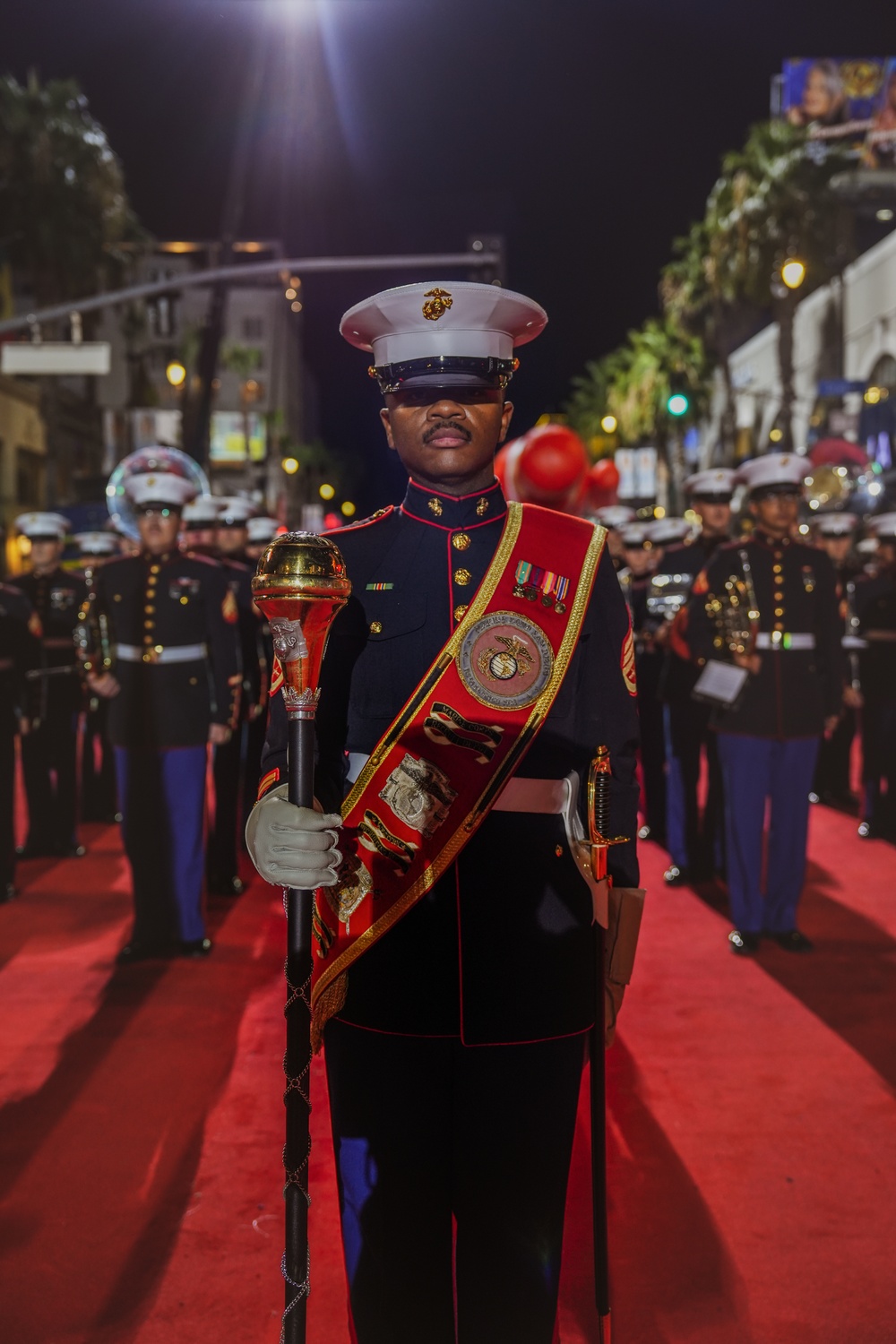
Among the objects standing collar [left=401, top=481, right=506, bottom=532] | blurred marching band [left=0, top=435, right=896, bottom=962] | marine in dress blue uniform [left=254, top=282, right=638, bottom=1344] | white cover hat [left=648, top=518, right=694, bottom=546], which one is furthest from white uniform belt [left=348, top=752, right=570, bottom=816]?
white cover hat [left=648, top=518, right=694, bottom=546]

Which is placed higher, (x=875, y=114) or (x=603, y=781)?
(x=875, y=114)

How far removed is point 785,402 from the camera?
31812 mm

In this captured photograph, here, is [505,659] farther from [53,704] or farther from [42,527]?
[42,527]

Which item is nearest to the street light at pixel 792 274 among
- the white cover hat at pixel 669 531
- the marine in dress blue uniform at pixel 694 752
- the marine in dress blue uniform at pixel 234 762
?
the white cover hat at pixel 669 531

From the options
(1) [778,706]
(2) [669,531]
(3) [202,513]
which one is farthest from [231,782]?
(2) [669,531]

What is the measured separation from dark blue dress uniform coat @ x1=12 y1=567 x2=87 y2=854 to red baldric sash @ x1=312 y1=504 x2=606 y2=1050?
21.3 ft

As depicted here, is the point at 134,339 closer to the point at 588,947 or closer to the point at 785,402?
the point at 785,402

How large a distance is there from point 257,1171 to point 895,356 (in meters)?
33.7

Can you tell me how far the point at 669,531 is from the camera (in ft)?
33.8

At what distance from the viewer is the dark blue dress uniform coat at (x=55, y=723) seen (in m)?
9.04

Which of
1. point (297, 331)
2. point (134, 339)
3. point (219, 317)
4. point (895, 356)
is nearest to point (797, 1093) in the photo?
point (219, 317)

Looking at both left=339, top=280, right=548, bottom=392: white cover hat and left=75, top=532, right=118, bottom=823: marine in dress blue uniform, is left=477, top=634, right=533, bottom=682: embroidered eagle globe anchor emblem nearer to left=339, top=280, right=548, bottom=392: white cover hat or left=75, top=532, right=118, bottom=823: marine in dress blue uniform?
left=339, top=280, right=548, bottom=392: white cover hat

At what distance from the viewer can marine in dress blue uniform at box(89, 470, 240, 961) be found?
20.9 ft

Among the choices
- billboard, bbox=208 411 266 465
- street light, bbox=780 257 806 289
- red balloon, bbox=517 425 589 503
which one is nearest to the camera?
red balloon, bbox=517 425 589 503
